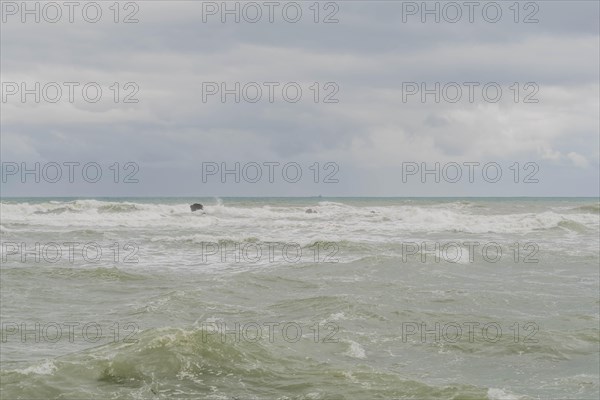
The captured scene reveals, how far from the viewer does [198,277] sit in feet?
59.9

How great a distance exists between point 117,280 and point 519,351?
32.1 feet

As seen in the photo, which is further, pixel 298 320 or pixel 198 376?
pixel 298 320

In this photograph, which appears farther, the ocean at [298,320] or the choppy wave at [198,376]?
the ocean at [298,320]

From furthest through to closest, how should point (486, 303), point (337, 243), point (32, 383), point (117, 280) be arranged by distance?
1. point (337, 243)
2. point (117, 280)
3. point (486, 303)
4. point (32, 383)

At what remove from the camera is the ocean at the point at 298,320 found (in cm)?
895

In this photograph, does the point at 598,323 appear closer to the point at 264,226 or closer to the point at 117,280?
the point at 117,280

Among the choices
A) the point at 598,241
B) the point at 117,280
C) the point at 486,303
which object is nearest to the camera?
the point at 486,303

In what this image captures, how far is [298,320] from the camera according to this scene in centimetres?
1300

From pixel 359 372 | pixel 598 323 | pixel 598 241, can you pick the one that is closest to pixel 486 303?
pixel 598 323

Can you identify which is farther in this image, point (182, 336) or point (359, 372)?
point (182, 336)

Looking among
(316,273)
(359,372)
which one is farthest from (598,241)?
(359,372)

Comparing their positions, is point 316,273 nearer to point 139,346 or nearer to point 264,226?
point 139,346

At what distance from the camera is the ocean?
8945 millimetres

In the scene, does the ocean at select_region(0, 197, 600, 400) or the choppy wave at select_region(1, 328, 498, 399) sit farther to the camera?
the ocean at select_region(0, 197, 600, 400)
